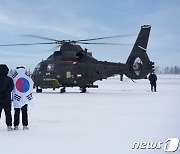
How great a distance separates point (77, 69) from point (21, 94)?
1847 cm

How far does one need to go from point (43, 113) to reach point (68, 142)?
18.5ft

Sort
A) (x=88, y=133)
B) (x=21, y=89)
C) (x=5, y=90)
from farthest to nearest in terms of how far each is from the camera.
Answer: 1. (x=21, y=89)
2. (x=5, y=90)
3. (x=88, y=133)

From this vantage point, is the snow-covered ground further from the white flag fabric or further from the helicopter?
the helicopter

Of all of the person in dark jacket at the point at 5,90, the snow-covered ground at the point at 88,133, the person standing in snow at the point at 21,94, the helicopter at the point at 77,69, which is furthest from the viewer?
the helicopter at the point at 77,69

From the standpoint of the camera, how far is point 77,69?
1089 inches

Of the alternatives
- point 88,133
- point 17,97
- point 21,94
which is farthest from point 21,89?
point 88,133

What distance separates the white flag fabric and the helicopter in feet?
57.4

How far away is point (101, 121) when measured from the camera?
10.6 m

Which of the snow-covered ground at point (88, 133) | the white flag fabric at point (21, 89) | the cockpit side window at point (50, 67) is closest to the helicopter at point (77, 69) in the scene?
the cockpit side window at point (50, 67)

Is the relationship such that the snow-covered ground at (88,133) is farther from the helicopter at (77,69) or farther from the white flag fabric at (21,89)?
the helicopter at (77,69)

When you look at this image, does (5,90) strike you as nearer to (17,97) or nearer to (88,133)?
(17,97)

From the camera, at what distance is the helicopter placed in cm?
2725

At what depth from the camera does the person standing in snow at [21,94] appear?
9.15 m

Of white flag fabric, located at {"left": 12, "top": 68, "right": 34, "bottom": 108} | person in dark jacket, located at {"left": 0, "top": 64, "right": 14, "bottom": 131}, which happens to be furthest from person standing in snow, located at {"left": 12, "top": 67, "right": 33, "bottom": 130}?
person in dark jacket, located at {"left": 0, "top": 64, "right": 14, "bottom": 131}
